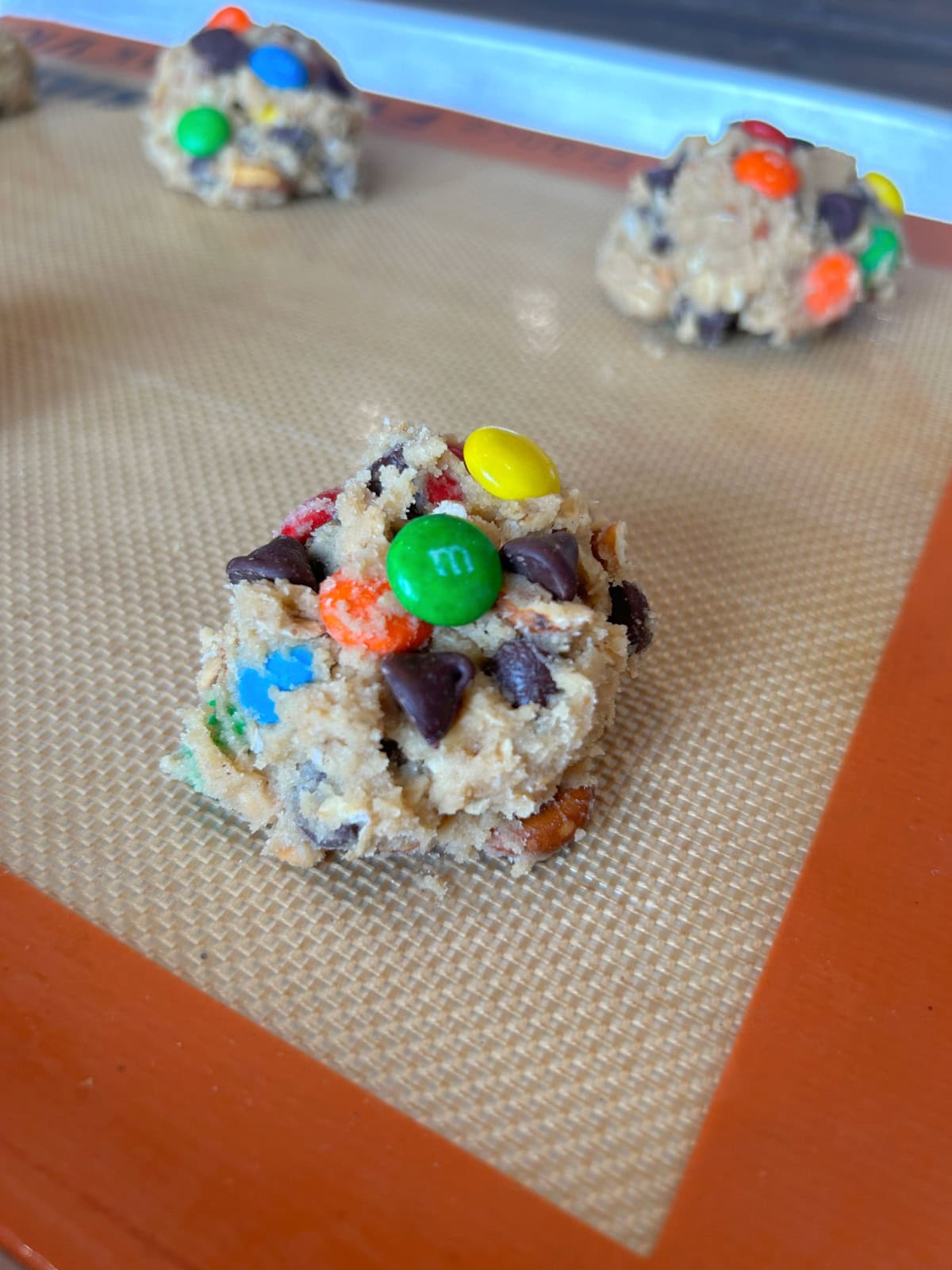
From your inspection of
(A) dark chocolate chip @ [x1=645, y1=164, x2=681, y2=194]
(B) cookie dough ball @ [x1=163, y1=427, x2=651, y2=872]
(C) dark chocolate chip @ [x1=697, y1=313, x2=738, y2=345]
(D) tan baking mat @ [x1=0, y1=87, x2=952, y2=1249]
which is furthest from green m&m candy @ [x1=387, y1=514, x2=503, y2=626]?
(A) dark chocolate chip @ [x1=645, y1=164, x2=681, y2=194]

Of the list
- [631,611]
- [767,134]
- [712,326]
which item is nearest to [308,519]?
[631,611]

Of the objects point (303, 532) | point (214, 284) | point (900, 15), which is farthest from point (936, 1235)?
point (900, 15)

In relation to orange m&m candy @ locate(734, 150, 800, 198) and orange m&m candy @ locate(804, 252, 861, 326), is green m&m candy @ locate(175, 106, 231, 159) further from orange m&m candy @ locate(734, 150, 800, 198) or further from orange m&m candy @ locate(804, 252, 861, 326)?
orange m&m candy @ locate(804, 252, 861, 326)

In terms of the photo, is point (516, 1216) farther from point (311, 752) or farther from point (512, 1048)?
point (311, 752)

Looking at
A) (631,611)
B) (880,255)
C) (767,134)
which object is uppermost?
(767,134)

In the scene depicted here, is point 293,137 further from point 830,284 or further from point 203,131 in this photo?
point 830,284

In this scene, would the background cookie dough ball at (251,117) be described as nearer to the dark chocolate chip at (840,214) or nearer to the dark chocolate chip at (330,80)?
the dark chocolate chip at (330,80)
